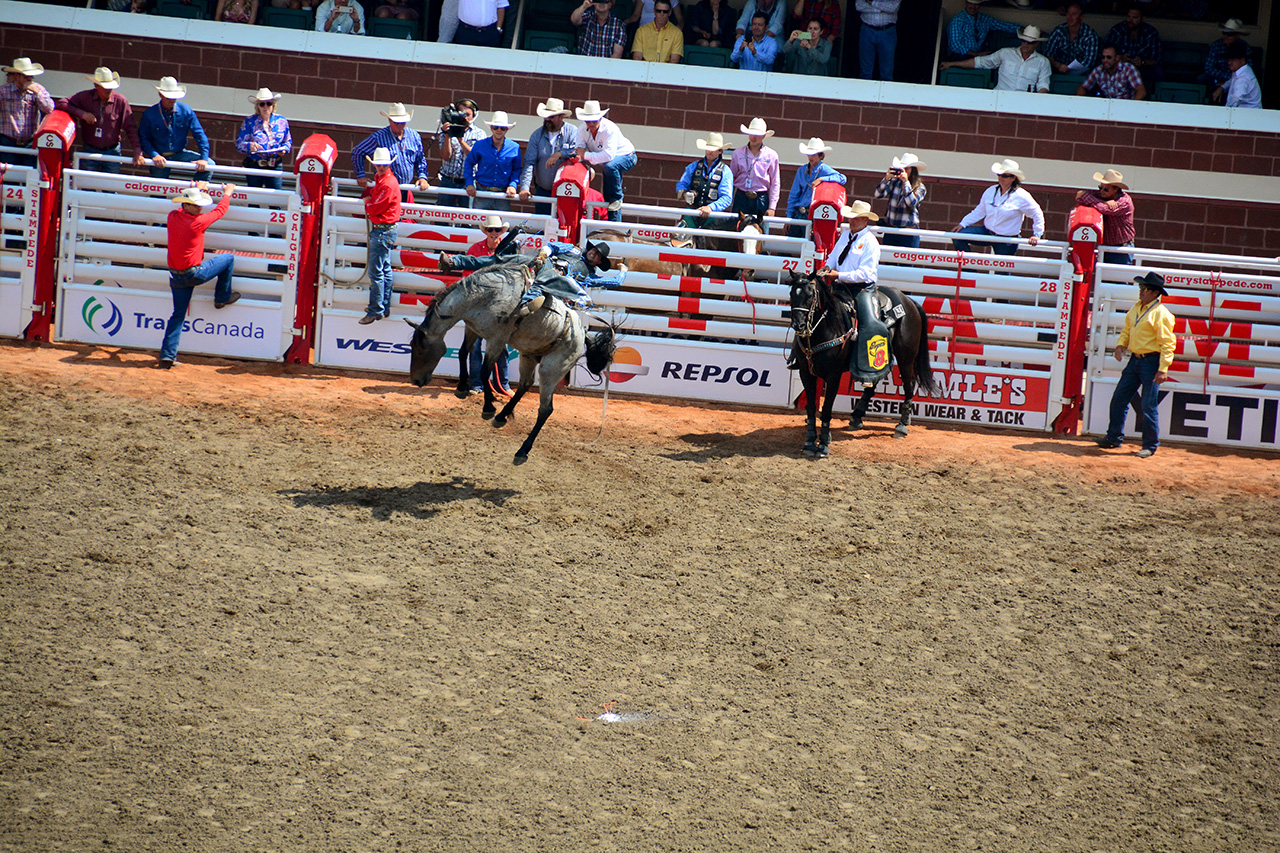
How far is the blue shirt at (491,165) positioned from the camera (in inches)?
505

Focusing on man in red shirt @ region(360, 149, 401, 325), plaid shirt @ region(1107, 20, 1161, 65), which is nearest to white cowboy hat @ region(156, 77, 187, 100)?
man in red shirt @ region(360, 149, 401, 325)

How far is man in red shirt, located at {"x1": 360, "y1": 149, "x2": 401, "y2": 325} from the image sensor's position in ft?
39.5

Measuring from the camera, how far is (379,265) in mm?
12141

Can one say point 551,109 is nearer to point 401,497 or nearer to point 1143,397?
point 401,497

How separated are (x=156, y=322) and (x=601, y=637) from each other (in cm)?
752

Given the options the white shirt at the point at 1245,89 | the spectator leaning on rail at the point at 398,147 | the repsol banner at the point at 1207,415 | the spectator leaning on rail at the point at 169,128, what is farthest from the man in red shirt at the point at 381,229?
the white shirt at the point at 1245,89

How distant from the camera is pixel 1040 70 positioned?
16.1 m

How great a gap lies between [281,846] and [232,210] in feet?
28.6

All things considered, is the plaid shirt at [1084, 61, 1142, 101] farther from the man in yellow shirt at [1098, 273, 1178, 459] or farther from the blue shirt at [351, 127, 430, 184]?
the blue shirt at [351, 127, 430, 184]

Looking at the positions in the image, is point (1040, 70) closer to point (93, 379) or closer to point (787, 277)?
point (787, 277)

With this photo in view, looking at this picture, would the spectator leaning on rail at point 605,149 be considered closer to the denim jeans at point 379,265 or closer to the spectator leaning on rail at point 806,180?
the spectator leaning on rail at point 806,180

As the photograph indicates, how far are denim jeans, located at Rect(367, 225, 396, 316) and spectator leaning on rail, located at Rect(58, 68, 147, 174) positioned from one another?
330 cm

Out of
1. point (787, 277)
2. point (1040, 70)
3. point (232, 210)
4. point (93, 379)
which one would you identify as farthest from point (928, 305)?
point (93, 379)

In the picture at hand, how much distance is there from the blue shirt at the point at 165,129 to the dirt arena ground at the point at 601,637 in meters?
3.46
